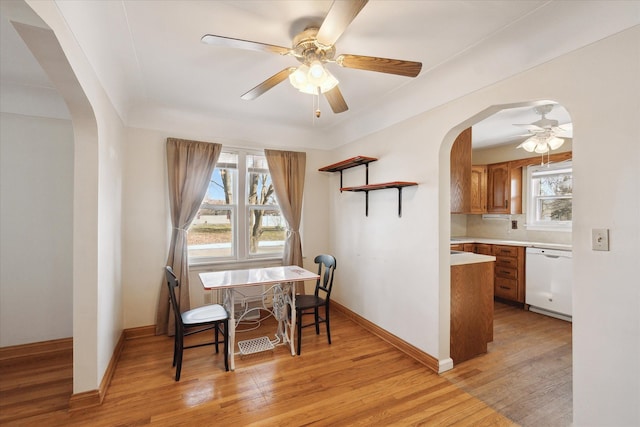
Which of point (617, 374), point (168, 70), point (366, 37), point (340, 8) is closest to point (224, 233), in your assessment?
point (168, 70)

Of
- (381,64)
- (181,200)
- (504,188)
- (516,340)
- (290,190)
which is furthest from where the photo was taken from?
(504,188)

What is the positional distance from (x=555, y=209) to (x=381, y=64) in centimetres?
421

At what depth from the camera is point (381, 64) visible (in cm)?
171

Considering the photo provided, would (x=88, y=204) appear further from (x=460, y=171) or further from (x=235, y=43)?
(x=460, y=171)

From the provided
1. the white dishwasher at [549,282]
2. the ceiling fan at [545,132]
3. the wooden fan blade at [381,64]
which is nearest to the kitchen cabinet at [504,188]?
the white dishwasher at [549,282]

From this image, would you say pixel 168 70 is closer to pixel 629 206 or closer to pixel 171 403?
pixel 171 403

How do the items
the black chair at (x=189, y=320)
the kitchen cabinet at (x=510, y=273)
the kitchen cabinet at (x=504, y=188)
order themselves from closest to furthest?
1. the black chair at (x=189, y=320)
2. the kitchen cabinet at (x=510, y=273)
3. the kitchen cabinet at (x=504, y=188)

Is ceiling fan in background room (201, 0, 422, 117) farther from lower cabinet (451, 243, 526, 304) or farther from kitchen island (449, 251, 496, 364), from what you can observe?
lower cabinet (451, 243, 526, 304)

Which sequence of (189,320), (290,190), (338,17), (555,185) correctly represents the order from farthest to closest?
(555,185) < (290,190) < (189,320) < (338,17)

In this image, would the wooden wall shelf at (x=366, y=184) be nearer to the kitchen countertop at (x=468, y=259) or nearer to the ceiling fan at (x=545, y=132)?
the kitchen countertop at (x=468, y=259)

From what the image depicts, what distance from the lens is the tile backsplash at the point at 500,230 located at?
4.20 meters

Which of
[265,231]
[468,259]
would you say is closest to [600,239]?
[468,259]

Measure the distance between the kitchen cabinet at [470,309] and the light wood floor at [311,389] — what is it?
135 millimetres

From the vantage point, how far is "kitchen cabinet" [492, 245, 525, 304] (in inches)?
162
